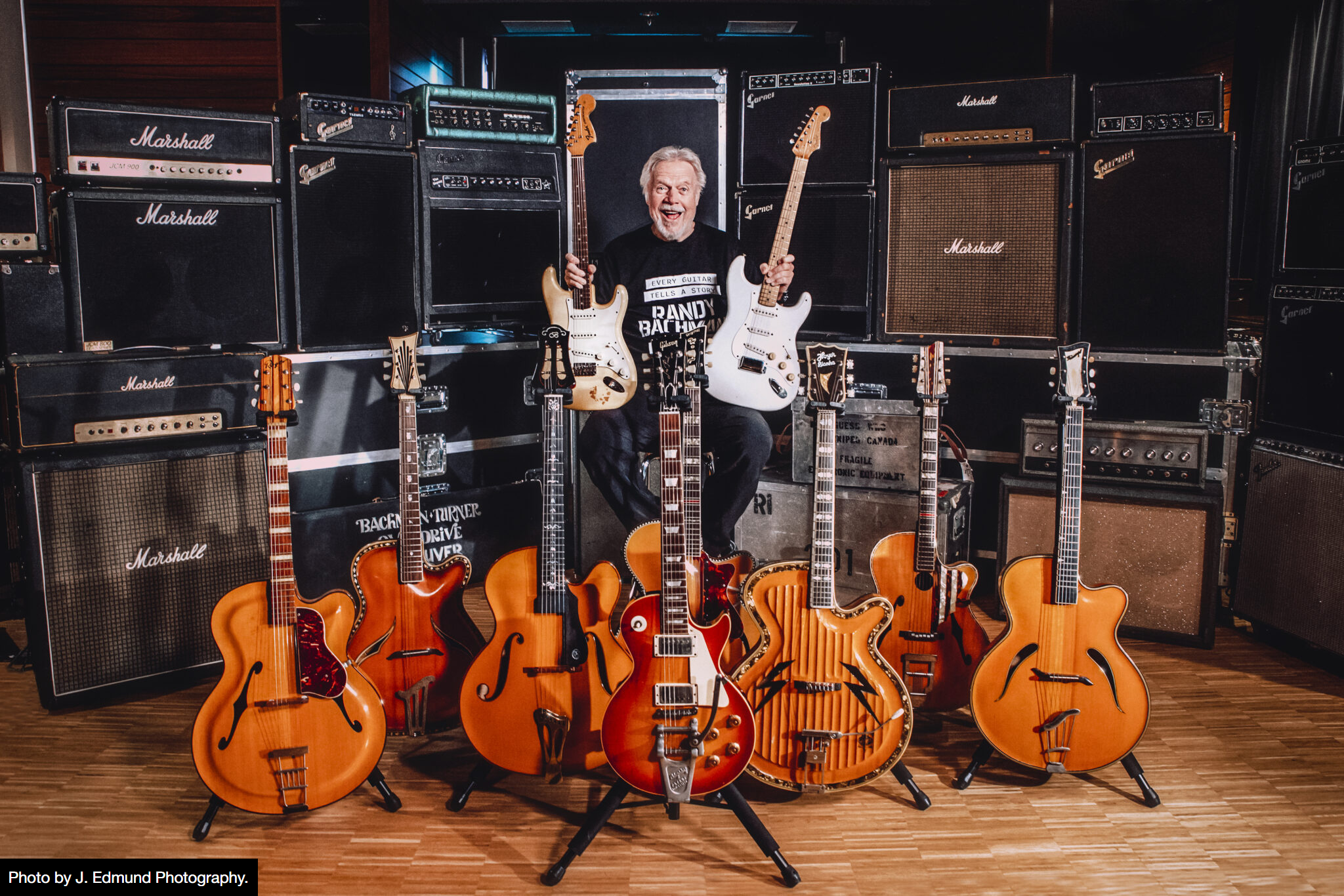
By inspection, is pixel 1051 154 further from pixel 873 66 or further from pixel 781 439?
pixel 781 439

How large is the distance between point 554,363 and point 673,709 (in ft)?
3.04

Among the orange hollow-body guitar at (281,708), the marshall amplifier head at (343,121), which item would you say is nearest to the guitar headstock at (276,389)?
the orange hollow-body guitar at (281,708)

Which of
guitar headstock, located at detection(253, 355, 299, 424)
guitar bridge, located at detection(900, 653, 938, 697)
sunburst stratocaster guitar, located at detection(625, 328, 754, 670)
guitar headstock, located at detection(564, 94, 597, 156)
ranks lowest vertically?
guitar bridge, located at detection(900, 653, 938, 697)

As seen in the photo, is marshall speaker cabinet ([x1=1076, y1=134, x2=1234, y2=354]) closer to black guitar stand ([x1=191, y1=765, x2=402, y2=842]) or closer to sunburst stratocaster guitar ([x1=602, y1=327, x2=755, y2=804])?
sunburst stratocaster guitar ([x1=602, y1=327, x2=755, y2=804])

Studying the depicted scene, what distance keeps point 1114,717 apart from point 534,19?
151 inches

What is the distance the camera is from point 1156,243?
318 centimetres

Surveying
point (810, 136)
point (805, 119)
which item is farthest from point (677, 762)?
point (805, 119)

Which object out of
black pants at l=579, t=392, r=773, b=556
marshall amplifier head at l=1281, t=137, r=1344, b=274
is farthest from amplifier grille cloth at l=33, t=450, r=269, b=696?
marshall amplifier head at l=1281, t=137, r=1344, b=274

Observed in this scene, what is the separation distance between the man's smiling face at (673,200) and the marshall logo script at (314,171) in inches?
44.0

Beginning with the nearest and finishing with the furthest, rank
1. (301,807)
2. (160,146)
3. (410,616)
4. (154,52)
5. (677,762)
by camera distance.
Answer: (677,762) → (301,807) → (410,616) → (160,146) → (154,52)

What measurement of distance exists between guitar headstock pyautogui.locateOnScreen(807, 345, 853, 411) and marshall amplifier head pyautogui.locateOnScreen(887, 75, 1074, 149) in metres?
1.44

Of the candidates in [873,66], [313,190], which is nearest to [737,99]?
[873,66]

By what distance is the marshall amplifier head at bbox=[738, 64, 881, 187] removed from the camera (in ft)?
11.4

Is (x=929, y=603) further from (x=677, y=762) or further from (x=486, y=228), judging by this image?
(x=486, y=228)
